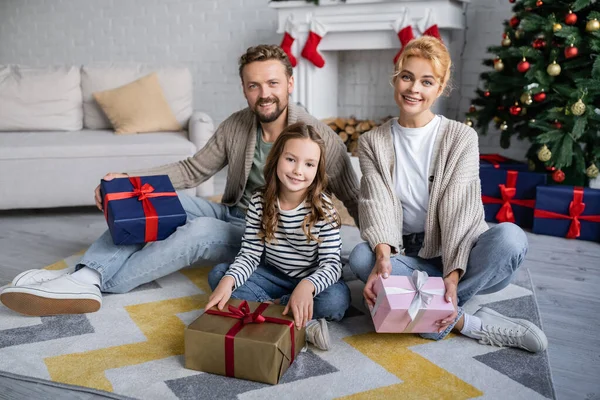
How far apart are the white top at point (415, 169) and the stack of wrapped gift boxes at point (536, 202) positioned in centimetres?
119

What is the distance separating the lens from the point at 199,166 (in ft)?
7.70

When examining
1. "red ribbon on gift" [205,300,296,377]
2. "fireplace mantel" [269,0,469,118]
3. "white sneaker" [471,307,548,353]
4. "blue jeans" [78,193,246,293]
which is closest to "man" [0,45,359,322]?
"blue jeans" [78,193,246,293]

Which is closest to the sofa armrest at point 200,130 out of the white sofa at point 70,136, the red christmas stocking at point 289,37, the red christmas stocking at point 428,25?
the white sofa at point 70,136

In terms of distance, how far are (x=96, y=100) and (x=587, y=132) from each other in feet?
8.65

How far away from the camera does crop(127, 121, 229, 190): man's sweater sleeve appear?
2.31 m

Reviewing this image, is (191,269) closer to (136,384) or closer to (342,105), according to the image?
(136,384)

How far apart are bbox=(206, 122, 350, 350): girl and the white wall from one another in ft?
8.02

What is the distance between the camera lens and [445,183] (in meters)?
1.88

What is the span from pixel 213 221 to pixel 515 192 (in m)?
1.63

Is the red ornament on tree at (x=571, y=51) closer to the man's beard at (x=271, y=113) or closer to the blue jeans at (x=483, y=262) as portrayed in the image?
the blue jeans at (x=483, y=262)

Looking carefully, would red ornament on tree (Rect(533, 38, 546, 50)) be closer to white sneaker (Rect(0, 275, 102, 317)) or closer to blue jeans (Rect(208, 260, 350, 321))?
blue jeans (Rect(208, 260, 350, 321))

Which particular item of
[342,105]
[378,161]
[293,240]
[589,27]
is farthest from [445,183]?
[342,105]

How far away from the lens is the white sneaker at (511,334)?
1.73 m

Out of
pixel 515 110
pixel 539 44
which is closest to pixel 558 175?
pixel 515 110
